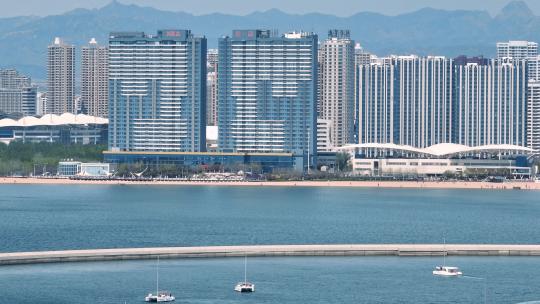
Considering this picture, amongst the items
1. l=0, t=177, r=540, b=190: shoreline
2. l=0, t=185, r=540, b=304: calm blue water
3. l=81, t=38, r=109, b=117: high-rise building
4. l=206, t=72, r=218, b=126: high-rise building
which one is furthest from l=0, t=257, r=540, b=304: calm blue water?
l=81, t=38, r=109, b=117: high-rise building

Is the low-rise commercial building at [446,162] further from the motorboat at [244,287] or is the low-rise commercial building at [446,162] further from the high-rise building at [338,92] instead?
the motorboat at [244,287]

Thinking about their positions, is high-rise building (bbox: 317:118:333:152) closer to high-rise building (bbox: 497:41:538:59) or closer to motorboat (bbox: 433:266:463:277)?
high-rise building (bbox: 497:41:538:59)

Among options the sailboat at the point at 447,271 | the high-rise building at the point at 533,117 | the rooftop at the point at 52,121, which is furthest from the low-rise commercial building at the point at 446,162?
the sailboat at the point at 447,271

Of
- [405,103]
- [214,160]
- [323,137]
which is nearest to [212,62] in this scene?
[405,103]

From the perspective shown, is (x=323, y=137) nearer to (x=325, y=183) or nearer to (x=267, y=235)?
(x=325, y=183)

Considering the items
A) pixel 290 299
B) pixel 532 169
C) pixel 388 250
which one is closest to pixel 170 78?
pixel 532 169

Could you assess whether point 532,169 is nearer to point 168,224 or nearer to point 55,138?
point 55,138
